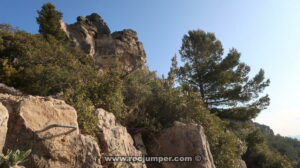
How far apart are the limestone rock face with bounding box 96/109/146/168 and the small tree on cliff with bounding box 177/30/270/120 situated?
11017 millimetres

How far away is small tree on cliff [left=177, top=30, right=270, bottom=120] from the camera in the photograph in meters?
17.3

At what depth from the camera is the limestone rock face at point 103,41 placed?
20375mm

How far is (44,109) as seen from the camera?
4.30 m

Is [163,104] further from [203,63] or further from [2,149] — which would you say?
[203,63]

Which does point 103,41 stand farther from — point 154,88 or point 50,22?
point 154,88

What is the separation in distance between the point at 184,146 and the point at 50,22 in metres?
16.1

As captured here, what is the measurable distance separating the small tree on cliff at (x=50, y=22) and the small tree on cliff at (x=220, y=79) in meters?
9.75

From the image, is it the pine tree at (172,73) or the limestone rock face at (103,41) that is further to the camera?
the limestone rock face at (103,41)

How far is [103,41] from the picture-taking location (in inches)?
865

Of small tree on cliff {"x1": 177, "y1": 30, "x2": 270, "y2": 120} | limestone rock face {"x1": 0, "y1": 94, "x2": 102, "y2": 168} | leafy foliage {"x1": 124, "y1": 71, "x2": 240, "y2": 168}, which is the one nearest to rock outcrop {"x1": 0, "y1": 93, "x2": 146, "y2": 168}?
limestone rock face {"x1": 0, "y1": 94, "x2": 102, "y2": 168}

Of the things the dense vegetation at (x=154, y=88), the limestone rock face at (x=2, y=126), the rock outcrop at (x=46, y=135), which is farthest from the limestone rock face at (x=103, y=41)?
the limestone rock face at (x=2, y=126)

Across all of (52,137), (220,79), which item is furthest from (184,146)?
(220,79)

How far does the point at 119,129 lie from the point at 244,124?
13495 mm

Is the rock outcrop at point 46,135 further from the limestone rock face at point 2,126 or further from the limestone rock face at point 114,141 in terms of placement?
the limestone rock face at point 114,141
